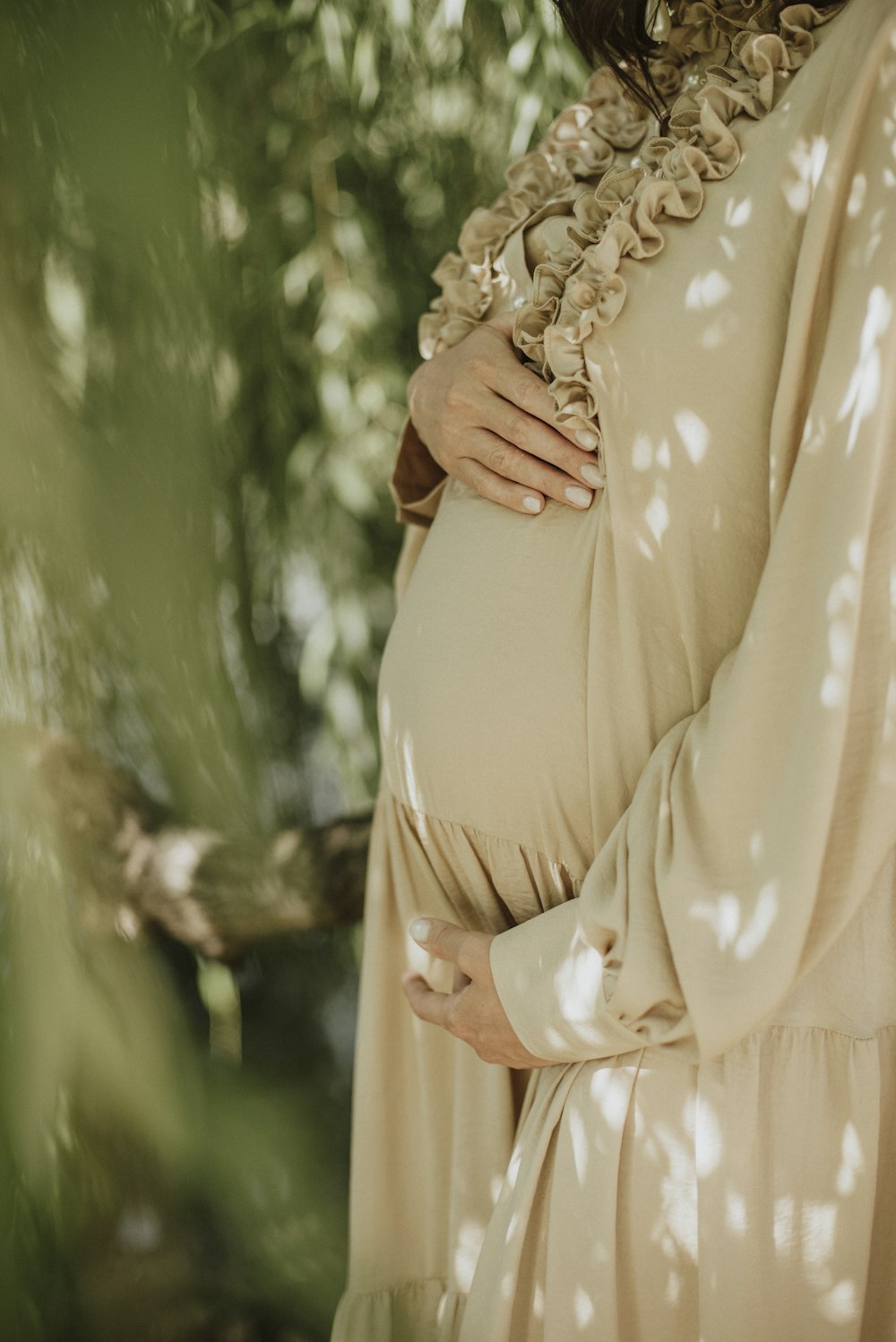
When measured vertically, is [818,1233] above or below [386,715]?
below

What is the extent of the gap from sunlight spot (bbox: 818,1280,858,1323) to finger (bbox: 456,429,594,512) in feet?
2.23

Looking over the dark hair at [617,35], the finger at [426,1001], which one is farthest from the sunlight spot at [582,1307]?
the dark hair at [617,35]

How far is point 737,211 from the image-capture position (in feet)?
2.89

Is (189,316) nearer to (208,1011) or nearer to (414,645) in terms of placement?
(414,645)

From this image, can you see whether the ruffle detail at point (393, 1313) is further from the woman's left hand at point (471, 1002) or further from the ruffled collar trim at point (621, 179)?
the ruffled collar trim at point (621, 179)

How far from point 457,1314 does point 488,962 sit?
0.44m

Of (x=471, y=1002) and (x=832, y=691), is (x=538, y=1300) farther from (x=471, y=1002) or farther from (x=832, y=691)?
(x=832, y=691)

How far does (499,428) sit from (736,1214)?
0.74 m

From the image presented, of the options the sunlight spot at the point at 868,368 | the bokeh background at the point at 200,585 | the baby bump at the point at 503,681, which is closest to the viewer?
the sunlight spot at the point at 868,368

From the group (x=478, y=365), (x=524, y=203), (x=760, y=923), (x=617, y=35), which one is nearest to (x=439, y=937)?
(x=760, y=923)

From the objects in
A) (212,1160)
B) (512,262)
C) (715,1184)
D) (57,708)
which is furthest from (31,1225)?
(512,262)

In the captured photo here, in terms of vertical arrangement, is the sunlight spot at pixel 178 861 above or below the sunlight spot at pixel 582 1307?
above

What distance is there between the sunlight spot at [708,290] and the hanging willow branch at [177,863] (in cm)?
110

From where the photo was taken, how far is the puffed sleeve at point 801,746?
2.55 feet
